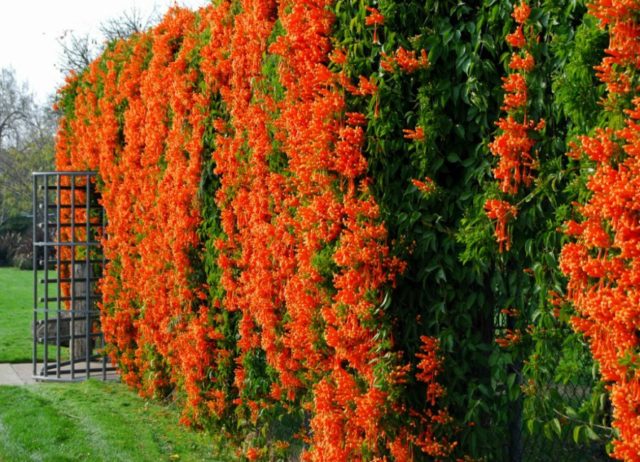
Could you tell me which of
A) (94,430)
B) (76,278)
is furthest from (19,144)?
(94,430)

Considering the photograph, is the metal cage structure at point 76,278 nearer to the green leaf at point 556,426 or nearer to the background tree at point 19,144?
the green leaf at point 556,426

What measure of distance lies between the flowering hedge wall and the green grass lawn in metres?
0.90

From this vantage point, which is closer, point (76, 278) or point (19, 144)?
point (76, 278)

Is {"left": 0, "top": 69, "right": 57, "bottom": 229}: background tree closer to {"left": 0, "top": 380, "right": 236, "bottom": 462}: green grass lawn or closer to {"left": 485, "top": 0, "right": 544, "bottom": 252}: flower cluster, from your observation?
{"left": 0, "top": 380, "right": 236, "bottom": 462}: green grass lawn

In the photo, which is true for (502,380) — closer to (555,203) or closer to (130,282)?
(555,203)

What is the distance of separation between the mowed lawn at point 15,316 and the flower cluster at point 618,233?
11.7 metres

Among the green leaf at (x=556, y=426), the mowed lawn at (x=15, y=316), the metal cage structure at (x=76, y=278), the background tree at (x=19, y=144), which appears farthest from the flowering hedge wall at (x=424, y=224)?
the background tree at (x=19, y=144)

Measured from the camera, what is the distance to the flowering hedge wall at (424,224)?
10.6ft

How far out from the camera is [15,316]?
65.0ft

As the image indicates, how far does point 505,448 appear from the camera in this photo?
4.35 metres

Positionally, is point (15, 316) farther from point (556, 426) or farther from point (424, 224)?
point (556, 426)

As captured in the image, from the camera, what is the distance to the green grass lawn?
24.8ft

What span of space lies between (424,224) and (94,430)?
203 inches

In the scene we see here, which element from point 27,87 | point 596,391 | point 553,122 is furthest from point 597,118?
point 27,87
